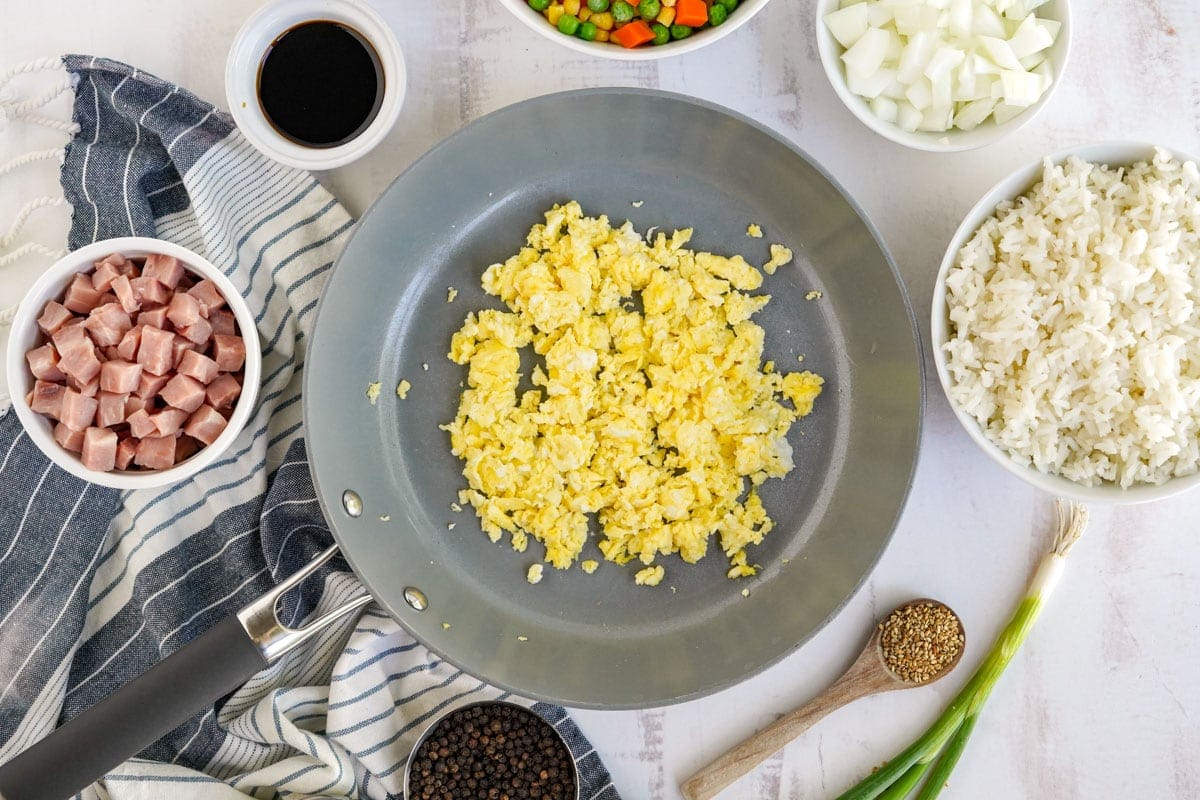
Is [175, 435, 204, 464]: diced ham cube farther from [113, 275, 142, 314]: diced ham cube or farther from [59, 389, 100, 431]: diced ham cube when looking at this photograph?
[113, 275, 142, 314]: diced ham cube

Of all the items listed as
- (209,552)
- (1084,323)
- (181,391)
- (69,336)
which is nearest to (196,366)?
(181,391)

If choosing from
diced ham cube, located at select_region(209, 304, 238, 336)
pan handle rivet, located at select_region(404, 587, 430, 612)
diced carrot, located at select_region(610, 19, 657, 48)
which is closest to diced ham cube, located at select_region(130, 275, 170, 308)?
diced ham cube, located at select_region(209, 304, 238, 336)

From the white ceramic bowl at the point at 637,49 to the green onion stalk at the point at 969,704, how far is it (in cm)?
140

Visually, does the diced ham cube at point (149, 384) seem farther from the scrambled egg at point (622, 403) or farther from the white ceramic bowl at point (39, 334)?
the scrambled egg at point (622, 403)

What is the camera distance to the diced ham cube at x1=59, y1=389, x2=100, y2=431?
204 cm

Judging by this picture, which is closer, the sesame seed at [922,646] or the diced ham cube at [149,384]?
the diced ham cube at [149,384]

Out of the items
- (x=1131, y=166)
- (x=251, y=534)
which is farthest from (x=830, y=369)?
(x=251, y=534)

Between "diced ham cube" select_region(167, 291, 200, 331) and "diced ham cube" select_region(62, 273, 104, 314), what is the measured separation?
0.54 feet

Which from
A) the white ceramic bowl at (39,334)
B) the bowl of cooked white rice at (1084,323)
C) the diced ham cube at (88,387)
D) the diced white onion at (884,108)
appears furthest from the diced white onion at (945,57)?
the diced ham cube at (88,387)

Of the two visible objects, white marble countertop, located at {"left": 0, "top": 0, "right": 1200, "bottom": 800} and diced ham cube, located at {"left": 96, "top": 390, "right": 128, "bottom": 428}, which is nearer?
diced ham cube, located at {"left": 96, "top": 390, "right": 128, "bottom": 428}

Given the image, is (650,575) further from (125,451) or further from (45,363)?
(45,363)

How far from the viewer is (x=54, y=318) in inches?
82.0

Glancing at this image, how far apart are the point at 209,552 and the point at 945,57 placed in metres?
2.05

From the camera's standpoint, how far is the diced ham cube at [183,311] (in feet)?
6.75
